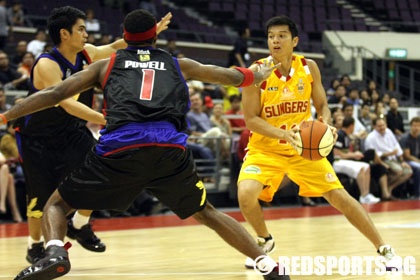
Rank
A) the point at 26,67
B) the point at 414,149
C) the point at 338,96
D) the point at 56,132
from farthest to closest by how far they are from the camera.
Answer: the point at 338,96
the point at 414,149
the point at 26,67
the point at 56,132

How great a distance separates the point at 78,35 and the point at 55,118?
632 mm

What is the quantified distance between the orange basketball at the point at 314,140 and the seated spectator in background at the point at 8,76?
7664 mm

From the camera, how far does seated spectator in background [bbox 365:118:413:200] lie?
14.6 metres

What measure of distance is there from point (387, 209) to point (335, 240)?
4.45 m

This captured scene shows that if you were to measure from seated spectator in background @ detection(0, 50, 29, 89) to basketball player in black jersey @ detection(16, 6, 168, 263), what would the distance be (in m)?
6.55

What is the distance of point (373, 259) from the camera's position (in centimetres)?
682

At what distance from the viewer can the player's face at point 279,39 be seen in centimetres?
664

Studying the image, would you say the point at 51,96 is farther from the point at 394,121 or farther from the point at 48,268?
the point at 394,121

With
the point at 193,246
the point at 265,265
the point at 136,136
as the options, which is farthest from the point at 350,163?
the point at 136,136

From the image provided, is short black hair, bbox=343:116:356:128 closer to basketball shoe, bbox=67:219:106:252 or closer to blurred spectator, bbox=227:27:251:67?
blurred spectator, bbox=227:27:251:67

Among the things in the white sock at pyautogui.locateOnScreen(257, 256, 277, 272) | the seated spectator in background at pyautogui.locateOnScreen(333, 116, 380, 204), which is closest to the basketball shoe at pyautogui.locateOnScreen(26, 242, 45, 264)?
the white sock at pyautogui.locateOnScreen(257, 256, 277, 272)

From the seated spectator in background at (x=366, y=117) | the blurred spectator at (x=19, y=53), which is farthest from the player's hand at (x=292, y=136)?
the seated spectator in background at (x=366, y=117)

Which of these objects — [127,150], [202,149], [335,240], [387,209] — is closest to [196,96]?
[202,149]

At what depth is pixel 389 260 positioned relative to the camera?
6176mm
